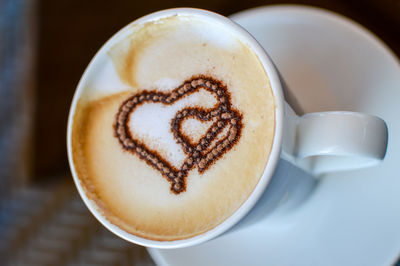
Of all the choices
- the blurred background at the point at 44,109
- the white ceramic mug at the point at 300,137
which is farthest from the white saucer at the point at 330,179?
the blurred background at the point at 44,109

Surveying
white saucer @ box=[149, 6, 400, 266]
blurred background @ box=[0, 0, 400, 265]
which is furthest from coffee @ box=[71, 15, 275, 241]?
blurred background @ box=[0, 0, 400, 265]

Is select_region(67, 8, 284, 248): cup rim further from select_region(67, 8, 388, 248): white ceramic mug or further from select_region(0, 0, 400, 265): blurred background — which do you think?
select_region(0, 0, 400, 265): blurred background

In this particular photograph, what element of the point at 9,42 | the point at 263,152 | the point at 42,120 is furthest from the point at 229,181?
the point at 9,42

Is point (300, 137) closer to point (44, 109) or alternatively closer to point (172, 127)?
point (172, 127)

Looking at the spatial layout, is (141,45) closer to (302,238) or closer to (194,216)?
(194,216)

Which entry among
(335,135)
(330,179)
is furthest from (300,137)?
(330,179)

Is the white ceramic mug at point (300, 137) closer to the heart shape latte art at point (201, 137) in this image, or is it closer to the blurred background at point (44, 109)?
the heart shape latte art at point (201, 137)
